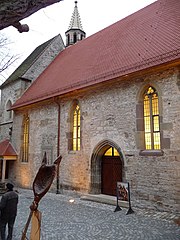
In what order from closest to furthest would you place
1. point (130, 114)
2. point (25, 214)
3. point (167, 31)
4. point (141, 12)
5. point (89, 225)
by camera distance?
point (89, 225) → point (25, 214) → point (130, 114) → point (167, 31) → point (141, 12)

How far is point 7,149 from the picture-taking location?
571 inches

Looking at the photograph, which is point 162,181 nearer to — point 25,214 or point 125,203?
point 125,203

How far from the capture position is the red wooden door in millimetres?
9664

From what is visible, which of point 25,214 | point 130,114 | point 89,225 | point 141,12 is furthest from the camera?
point 141,12

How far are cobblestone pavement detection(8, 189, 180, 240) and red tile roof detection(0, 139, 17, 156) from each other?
6229mm

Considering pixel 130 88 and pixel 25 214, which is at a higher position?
pixel 130 88

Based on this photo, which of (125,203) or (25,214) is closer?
(25,214)

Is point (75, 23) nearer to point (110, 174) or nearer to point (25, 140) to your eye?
point (25, 140)

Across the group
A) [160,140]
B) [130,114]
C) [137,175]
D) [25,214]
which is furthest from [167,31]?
[25,214]

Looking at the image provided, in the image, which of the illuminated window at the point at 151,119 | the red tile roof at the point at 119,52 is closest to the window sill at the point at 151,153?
the illuminated window at the point at 151,119

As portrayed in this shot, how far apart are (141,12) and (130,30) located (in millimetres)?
1758

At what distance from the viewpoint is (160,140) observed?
309 inches

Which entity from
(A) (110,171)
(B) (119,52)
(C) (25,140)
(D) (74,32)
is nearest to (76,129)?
(A) (110,171)

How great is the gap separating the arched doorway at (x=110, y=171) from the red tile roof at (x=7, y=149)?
22.9ft
